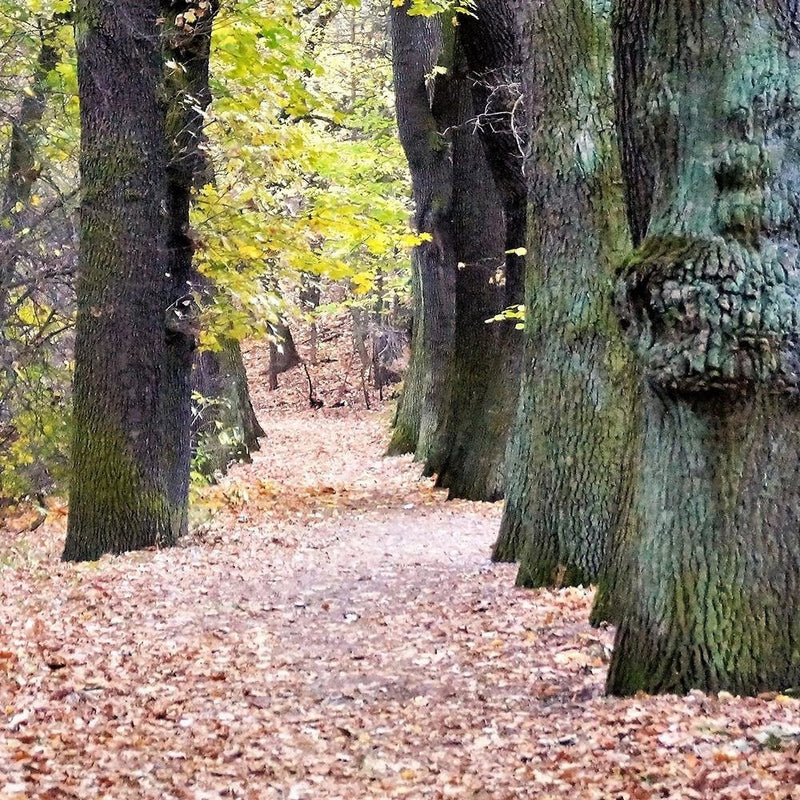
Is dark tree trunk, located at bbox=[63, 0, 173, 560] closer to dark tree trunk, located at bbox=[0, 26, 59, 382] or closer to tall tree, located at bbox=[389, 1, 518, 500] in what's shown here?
dark tree trunk, located at bbox=[0, 26, 59, 382]

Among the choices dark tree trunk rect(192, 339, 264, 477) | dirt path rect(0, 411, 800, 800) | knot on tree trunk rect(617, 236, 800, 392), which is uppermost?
knot on tree trunk rect(617, 236, 800, 392)

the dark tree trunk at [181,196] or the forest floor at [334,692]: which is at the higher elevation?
the dark tree trunk at [181,196]

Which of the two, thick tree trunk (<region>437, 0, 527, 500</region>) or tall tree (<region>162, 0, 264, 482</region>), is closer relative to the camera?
tall tree (<region>162, 0, 264, 482</region>)

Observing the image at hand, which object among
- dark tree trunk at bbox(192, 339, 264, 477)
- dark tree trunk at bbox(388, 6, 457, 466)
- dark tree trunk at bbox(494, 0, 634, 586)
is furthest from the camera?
dark tree trunk at bbox(192, 339, 264, 477)

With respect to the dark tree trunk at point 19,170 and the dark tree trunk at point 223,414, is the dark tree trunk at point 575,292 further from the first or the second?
the dark tree trunk at point 223,414

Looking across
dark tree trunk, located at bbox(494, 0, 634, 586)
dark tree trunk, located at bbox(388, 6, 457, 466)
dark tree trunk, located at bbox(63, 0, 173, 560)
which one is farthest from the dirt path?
dark tree trunk, located at bbox(388, 6, 457, 466)

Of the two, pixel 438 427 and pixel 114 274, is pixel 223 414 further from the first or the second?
pixel 114 274

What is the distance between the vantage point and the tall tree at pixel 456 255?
13.7m

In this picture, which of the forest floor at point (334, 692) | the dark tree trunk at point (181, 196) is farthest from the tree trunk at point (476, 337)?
the dark tree trunk at point (181, 196)

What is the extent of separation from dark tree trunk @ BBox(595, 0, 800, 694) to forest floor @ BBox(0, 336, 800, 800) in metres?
0.40

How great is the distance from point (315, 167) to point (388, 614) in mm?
6845

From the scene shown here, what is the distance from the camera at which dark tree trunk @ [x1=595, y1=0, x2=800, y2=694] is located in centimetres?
444

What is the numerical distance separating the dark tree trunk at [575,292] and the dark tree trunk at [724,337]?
113 inches

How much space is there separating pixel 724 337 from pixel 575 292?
3437 millimetres
